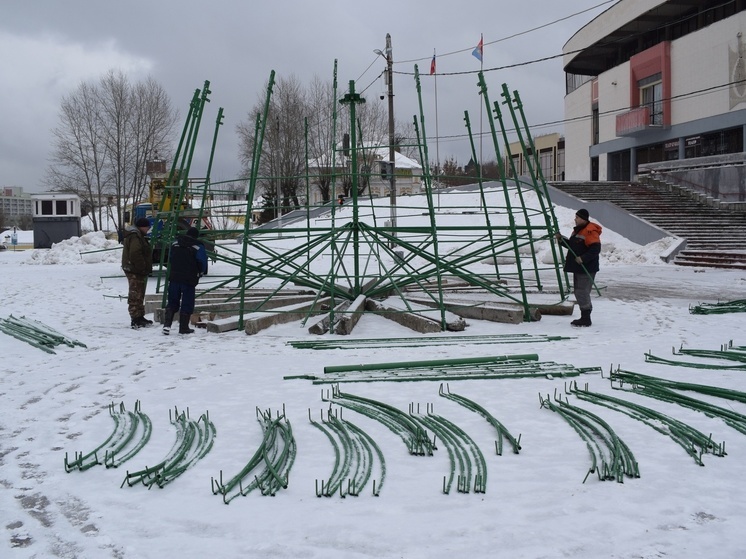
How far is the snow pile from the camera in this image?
25.5m

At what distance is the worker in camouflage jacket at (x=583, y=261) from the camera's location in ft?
31.7

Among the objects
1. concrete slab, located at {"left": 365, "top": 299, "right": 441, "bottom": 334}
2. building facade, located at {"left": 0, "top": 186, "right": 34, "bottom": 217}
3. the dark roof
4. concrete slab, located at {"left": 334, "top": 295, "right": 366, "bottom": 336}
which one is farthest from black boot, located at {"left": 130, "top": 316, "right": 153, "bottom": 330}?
building facade, located at {"left": 0, "top": 186, "right": 34, "bottom": 217}

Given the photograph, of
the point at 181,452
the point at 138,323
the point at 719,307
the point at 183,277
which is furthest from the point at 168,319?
the point at 719,307

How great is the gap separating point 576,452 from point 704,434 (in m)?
1.07

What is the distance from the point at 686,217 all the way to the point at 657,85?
1662 centimetres

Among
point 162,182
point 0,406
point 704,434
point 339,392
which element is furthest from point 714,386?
point 162,182

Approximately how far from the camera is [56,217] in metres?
33.6

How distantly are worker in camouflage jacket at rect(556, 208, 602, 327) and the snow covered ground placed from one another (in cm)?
101

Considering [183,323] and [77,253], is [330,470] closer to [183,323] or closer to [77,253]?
[183,323]

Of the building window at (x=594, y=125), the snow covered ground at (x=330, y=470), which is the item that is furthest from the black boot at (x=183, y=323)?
the building window at (x=594, y=125)

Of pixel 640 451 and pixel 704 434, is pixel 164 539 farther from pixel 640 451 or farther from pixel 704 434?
pixel 704 434

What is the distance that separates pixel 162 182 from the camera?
21844 millimetres

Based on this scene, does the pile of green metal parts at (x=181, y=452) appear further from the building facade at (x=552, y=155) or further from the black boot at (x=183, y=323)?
the building facade at (x=552, y=155)

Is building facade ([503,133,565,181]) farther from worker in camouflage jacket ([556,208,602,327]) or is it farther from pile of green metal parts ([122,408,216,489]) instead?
pile of green metal parts ([122,408,216,489])
